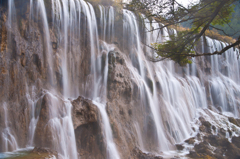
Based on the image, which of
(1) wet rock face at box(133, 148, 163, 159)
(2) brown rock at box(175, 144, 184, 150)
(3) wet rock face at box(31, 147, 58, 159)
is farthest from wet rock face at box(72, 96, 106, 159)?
(2) brown rock at box(175, 144, 184, 150)

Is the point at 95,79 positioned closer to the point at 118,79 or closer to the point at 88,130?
the point at 118,79

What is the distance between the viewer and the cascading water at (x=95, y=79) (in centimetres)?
816

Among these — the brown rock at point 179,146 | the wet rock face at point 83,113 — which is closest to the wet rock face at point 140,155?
the wet rock face at point 83,113

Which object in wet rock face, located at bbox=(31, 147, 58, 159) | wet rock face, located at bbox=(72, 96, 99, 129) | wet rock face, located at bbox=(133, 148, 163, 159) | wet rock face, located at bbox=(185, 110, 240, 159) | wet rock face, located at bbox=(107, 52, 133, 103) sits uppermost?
wet rock face, located at bbox=(107, 52, 133, 103)

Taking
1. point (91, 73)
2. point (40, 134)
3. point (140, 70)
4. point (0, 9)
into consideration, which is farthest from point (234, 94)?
point (0, 9)

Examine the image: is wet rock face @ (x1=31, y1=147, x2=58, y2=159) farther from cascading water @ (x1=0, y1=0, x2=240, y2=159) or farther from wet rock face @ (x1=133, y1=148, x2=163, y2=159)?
wet rock face @ (x1=133, y1=148, x2=163, y2=159)

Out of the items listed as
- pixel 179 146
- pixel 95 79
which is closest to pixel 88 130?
pixel 95 79

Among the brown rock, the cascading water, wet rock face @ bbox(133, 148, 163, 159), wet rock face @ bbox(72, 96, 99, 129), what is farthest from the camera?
the brown rock

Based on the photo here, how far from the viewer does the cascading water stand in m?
8.16

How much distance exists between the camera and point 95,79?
11516 millimetres

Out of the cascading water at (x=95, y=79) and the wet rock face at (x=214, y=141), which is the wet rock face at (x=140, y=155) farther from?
the wet rock face at (x=214, y=141)

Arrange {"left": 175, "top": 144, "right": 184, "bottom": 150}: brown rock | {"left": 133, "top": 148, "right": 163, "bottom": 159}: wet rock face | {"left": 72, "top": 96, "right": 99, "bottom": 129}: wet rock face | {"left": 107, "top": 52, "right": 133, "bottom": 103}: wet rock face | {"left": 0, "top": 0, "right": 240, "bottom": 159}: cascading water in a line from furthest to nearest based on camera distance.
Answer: {"left": 175, "top": 144, "right": 184, "bottom": 150}: brown rock → {"left": 107, "top": 52, "right": 133, "bottom": 103}: wet rock face → {"left": 133, "top": 148, "right": 163, "bottom": 159}: wet rock face → {"left": 72, "top": 96, "right": 99, "bottom": 129}: wet rock face → {"left": 0, "top": 0, "right": 240, "bottom": 159}: cascading water

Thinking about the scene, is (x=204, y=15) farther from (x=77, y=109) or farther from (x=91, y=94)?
(x=91, y=94)

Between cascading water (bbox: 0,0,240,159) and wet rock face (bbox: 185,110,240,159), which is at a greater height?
Answer: cascading water (bbox: 0,0,240,159)
